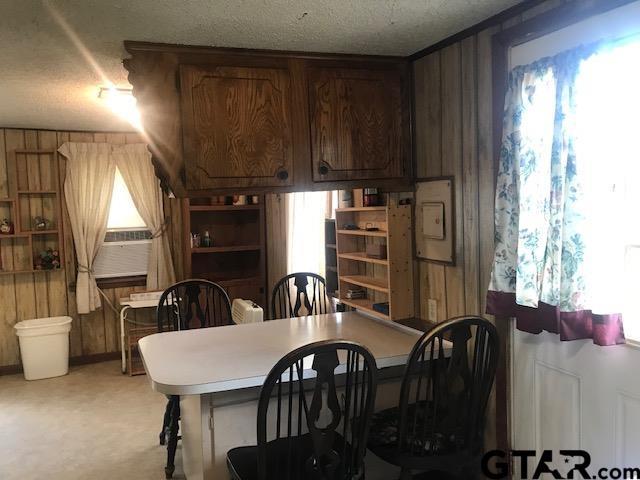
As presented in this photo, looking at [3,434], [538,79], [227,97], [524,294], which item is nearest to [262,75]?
[227,97]

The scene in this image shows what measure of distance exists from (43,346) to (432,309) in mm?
3656

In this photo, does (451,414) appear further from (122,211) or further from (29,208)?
(29,208)

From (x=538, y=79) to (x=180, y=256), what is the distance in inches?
165

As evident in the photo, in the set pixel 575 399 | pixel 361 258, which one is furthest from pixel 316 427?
pixel 361 258

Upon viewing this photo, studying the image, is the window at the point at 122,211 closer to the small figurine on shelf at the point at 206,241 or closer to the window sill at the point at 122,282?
the window sill at the point at 122,282

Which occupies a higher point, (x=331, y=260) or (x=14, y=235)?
(x=14, y=235)

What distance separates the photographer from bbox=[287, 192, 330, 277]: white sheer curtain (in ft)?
15.2

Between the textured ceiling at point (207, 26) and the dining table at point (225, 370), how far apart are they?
1.33 meters

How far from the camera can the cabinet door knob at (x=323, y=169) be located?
2.59 m

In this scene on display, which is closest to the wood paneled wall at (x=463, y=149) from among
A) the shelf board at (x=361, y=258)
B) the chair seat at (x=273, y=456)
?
the shelf board at (x=361, y=258)

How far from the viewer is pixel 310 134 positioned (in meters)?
2.56

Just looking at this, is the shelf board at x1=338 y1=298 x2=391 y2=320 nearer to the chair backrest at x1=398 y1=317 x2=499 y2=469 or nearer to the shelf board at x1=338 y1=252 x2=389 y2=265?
the shelf board at x1=338 y1=252 x2=389 y2=265

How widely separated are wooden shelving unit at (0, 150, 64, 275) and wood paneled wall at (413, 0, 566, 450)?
3.67 meters

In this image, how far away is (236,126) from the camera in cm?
242
